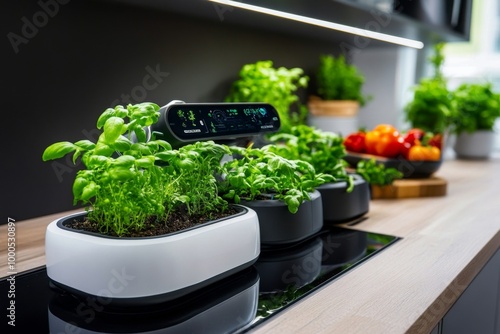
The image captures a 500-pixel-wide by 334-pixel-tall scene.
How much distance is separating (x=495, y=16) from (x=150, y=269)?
2854 millimetres

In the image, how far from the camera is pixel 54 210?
1118 mm

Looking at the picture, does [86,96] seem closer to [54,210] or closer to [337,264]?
[54,210]

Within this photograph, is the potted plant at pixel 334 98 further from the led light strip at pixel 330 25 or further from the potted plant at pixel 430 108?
the potted plant at pixel 430 108

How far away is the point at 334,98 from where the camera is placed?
1919mm

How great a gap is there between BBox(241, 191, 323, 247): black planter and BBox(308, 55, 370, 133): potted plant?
40.7 inches

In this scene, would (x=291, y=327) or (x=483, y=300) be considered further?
(x=483, y=300)

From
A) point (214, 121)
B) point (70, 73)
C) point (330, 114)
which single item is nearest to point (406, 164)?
point (330, 114)

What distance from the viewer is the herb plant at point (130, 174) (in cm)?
61

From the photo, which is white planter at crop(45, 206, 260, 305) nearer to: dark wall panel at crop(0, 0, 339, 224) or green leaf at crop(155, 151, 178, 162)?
green leaf at crop(155, 151, 178, 162)

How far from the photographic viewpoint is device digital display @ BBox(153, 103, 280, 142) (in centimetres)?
78

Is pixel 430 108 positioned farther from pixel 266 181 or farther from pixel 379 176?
pixel 266 181

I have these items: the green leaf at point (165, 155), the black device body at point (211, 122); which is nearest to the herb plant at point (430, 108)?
the black device body at point (211, 122)

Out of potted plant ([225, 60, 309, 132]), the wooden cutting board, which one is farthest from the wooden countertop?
potted plant ([225, 60, 309, 132])

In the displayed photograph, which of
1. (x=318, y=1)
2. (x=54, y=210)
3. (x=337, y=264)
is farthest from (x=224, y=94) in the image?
(x=337, y=264)
